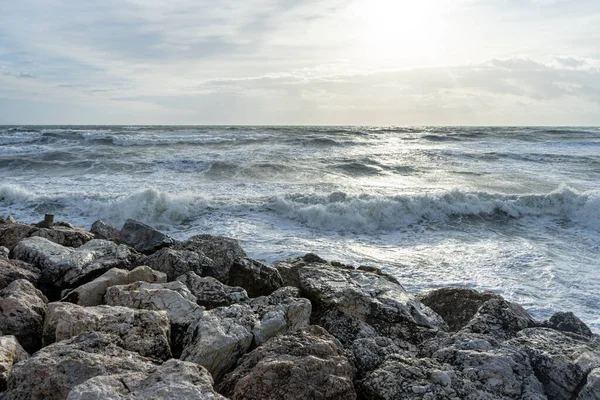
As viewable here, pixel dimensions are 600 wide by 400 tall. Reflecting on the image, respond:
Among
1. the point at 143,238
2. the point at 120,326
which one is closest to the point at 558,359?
the point at 120,326

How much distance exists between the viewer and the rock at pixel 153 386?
205cm

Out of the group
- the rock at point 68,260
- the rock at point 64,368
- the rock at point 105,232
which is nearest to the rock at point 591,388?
the rock at point 64,368

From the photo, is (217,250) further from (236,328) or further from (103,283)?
(236,328)

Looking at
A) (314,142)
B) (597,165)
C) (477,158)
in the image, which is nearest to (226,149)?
(314,142)

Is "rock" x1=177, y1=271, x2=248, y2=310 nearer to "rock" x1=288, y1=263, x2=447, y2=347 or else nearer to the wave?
"rock" x1=288, y1=263, x2=447, y2=347

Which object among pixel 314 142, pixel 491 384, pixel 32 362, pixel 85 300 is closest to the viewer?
pixel 32 362

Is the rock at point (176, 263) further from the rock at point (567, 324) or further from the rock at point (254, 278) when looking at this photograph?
the rock at point (567, 324)

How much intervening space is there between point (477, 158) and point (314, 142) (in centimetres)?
1025

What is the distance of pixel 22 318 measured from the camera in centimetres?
327

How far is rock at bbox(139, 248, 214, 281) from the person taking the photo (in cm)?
475

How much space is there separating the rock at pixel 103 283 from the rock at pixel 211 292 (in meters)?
0.29

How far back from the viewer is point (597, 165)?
21.6m

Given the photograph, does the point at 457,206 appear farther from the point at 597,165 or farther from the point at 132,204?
the point at 597,165

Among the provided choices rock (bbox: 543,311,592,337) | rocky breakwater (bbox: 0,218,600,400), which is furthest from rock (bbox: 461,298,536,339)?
rock (bbox: 543,311,592,337)
